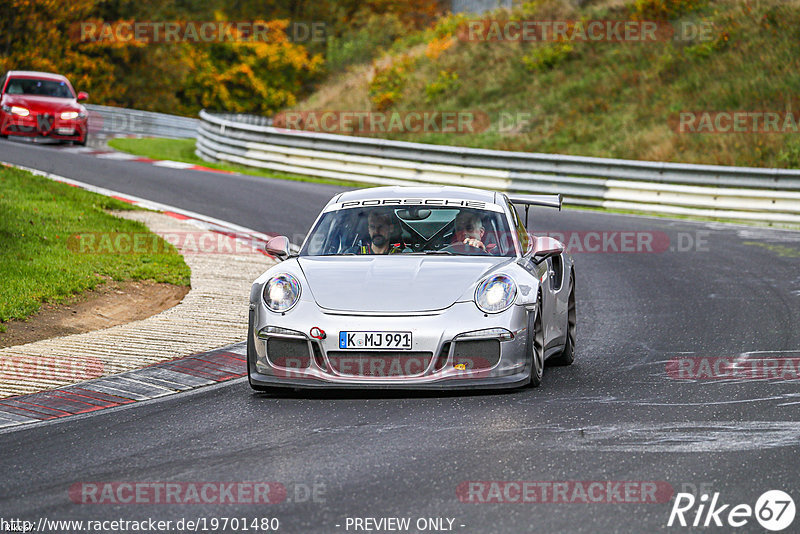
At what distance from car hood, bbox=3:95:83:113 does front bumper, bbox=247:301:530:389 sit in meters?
21.3

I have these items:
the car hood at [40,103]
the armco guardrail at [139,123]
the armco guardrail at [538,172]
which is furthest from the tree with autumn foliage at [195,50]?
the armco guardrail at [538,172]

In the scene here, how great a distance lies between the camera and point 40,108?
27.0m

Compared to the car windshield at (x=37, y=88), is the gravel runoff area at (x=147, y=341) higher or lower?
lower

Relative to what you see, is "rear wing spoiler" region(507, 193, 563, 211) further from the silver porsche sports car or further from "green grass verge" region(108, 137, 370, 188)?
"green grass verge" region(108, 137, 370, 188)

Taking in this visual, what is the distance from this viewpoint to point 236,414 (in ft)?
23.4

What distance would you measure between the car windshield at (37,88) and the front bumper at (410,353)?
22.0 metres

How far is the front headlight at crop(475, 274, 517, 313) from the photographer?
7.39 meters

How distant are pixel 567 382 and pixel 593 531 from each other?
329 cm

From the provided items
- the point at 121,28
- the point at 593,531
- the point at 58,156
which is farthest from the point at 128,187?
the point at 121,28

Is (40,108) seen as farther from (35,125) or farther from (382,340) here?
(382,340)

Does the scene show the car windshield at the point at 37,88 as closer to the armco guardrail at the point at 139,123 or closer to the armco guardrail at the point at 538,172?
the armco guardrail at the point at 538,172

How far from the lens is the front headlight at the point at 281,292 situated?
753 centimetres

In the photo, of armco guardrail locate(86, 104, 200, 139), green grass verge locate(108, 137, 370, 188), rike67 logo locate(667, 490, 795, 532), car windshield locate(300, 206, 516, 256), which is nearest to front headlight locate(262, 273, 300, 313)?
car windshield locate(300, 206, 516, 256)

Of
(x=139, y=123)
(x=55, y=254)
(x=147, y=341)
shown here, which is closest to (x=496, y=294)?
(x=147, y=341)
